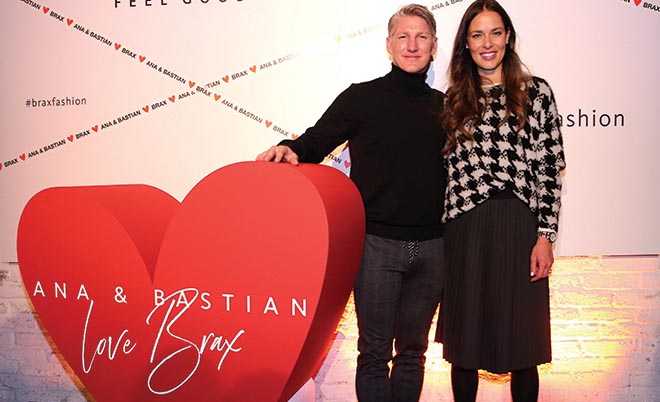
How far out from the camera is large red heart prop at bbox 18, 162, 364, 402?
4.75ft

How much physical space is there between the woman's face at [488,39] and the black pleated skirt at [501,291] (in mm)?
388

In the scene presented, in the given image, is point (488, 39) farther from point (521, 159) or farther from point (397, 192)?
point (397, 192)

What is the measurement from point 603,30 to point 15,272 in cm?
241

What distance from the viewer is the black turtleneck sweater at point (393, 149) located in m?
1.75

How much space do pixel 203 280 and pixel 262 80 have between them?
98cm

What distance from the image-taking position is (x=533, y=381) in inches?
69.6

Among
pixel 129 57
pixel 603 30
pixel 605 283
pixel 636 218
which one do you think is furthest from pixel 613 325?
pixel 129 57

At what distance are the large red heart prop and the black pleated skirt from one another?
34cm

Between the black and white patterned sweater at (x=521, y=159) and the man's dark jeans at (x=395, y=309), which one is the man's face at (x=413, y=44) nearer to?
the black and white patterned sweater at (x=521, y=159)

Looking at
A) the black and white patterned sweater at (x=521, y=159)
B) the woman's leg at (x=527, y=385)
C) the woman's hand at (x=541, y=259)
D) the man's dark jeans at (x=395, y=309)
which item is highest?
the black and white patterned sweater at (x=521, y=159)

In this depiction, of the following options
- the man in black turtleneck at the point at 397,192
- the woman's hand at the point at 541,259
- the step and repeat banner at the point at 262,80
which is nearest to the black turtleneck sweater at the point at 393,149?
the man in black turtleneck at the point at 397,192

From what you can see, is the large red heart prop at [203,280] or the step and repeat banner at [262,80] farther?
the step and repeat banner at [262,80]

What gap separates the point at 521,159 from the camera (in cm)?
171

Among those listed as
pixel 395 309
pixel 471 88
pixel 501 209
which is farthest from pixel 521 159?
pixel 395 309
